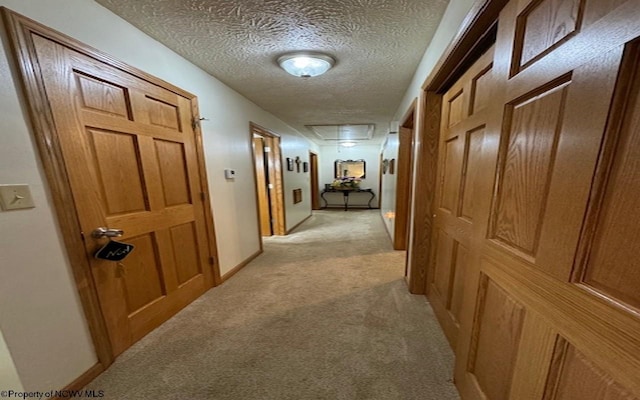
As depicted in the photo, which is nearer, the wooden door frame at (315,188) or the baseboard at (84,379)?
the baseboard at (84,379)

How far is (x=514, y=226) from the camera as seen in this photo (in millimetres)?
763

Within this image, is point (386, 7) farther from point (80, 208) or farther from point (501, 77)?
point (80, 208)

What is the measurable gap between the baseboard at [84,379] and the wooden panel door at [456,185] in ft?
7.01

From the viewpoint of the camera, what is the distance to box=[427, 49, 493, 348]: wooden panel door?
1160mm

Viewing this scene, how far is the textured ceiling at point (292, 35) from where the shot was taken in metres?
1.29

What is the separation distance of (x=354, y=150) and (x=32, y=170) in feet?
22.2

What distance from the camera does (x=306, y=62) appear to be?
1.85 metres

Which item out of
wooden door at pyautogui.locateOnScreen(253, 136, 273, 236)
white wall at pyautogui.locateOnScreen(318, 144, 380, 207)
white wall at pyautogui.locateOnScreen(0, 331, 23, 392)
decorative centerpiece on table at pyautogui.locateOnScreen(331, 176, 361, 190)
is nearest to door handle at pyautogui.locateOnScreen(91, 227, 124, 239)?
white wall at pyautogui.locateOnScreen(0, 331, 23, 392)

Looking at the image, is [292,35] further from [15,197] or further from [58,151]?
[15,197]

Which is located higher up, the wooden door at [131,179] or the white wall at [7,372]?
the wooden door at [131,179]

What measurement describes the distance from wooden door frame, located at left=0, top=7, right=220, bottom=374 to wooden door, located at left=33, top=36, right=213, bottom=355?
0.08 ft

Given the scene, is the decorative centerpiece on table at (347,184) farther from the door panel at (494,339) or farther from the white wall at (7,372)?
the white wall at (7,372)

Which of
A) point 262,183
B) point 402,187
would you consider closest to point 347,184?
point 262,183

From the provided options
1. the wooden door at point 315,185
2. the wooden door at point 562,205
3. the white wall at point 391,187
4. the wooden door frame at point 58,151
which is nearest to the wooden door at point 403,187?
the white wall at point 391,187
